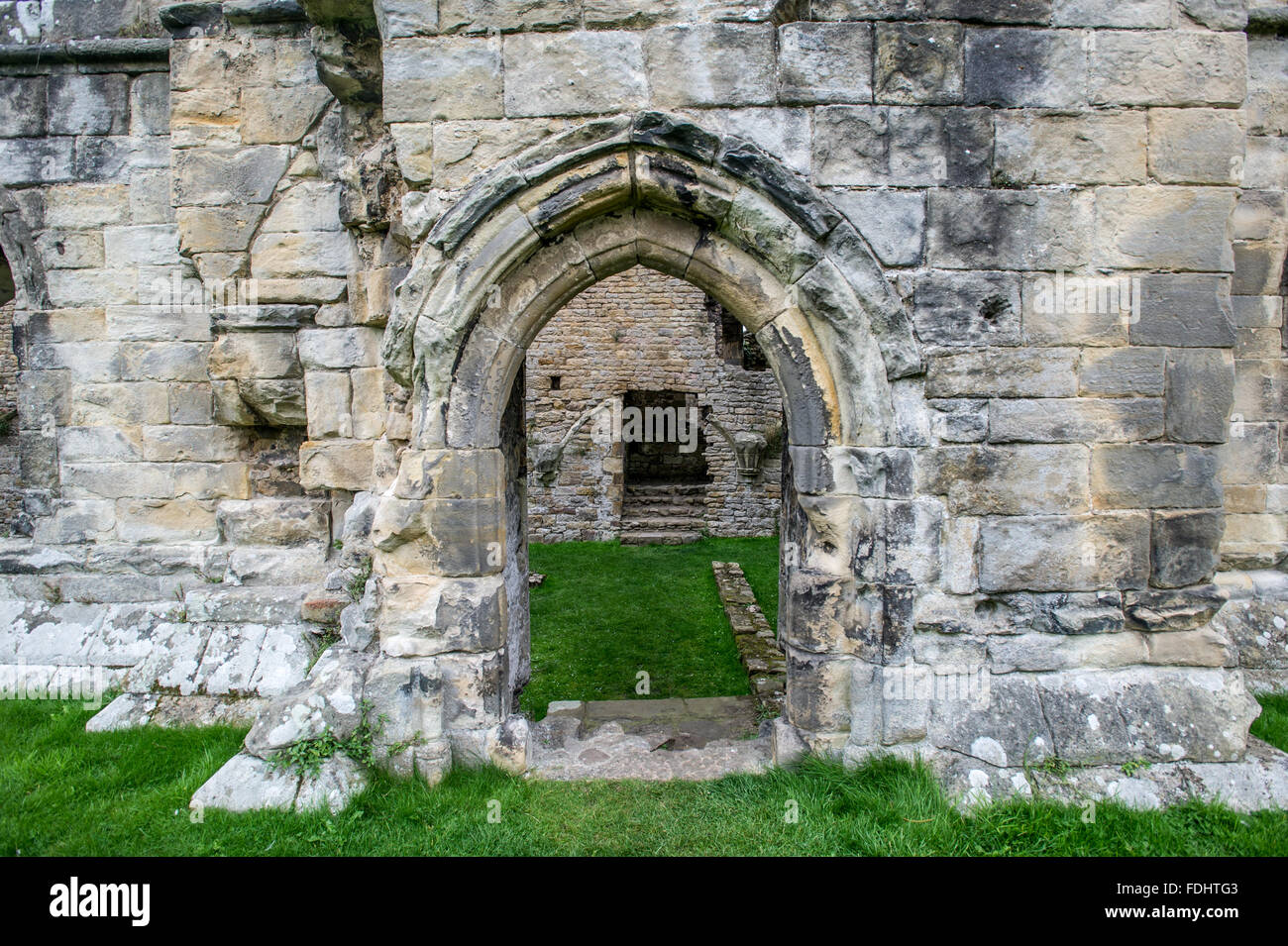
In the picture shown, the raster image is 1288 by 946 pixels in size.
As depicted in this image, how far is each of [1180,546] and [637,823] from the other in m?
2.78

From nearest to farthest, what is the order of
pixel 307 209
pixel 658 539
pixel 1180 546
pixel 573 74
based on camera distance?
1. pixel 573 74
2. pixel 1180 546
3. pixel 307 209
4. pixel 658 539

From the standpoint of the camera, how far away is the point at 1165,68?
3064 mm

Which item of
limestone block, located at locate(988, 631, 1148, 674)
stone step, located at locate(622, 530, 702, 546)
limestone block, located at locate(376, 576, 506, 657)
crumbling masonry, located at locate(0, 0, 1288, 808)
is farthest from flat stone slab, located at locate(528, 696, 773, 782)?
stone step, located at locate(622, 530, 702, 546)

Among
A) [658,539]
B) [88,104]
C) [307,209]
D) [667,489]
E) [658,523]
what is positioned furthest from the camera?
[667,489]

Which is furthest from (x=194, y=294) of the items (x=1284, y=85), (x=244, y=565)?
(x=1284, y=85)

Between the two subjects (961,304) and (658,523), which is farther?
(658,523)

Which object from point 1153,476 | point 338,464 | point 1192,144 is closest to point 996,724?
point 1153,476

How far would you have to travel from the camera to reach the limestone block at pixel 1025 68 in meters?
3.06

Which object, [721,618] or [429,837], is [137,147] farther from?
[721,618]

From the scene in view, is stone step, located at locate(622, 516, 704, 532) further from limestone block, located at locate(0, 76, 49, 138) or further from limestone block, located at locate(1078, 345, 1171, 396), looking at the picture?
limestone block, located at locate(1078, 345, 1171, 396)

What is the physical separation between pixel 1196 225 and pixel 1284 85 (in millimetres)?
2869

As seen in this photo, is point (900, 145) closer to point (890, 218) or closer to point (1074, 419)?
point (890, 218)

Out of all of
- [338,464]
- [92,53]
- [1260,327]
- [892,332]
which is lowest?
[338,464]

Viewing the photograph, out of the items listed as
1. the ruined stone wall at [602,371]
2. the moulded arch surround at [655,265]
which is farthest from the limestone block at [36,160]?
the ruined stone wall at [602,371]
